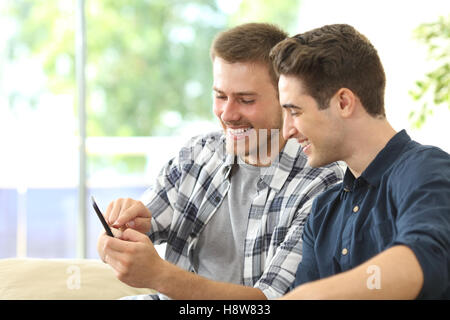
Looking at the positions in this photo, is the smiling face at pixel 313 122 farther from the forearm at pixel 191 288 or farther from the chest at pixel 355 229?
the forearm at pixel 191 288

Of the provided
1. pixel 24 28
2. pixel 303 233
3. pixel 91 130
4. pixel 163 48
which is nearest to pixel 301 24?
pixel 163 48

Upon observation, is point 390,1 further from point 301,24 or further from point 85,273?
point 85,273

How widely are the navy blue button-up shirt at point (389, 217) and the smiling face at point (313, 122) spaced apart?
9cm

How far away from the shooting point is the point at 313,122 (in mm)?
1328

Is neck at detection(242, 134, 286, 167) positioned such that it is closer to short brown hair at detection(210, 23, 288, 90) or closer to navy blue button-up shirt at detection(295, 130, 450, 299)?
short brown hair at detection(210, 23, 288, 90)

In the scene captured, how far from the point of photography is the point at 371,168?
129cm

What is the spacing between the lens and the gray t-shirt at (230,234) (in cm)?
170

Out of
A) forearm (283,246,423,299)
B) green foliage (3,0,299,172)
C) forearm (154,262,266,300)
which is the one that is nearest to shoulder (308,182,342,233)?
forearm (154,262,266,300)

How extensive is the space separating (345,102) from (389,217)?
0.26 metres

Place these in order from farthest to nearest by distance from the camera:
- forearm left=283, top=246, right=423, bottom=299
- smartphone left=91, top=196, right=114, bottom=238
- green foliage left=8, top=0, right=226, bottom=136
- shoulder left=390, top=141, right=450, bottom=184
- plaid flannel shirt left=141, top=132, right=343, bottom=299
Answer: green foliage left=8, top=0, right=226, bottom=136 < plaid flannel shirt left=141, top=132, right=343, bottom=299 < smartphone left=91, top=196, right=114, bottom=238 < shoulder left=390, top=141, right=450, bottom=184 < forearm left=283, top=246, right=423, bottom=299

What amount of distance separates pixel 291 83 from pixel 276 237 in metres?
0.44

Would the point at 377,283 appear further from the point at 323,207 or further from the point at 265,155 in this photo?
the point at 265,155

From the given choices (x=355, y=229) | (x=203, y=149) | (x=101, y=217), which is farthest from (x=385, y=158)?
(x=203, y=149)

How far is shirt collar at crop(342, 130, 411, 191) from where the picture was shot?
1.28 metres
